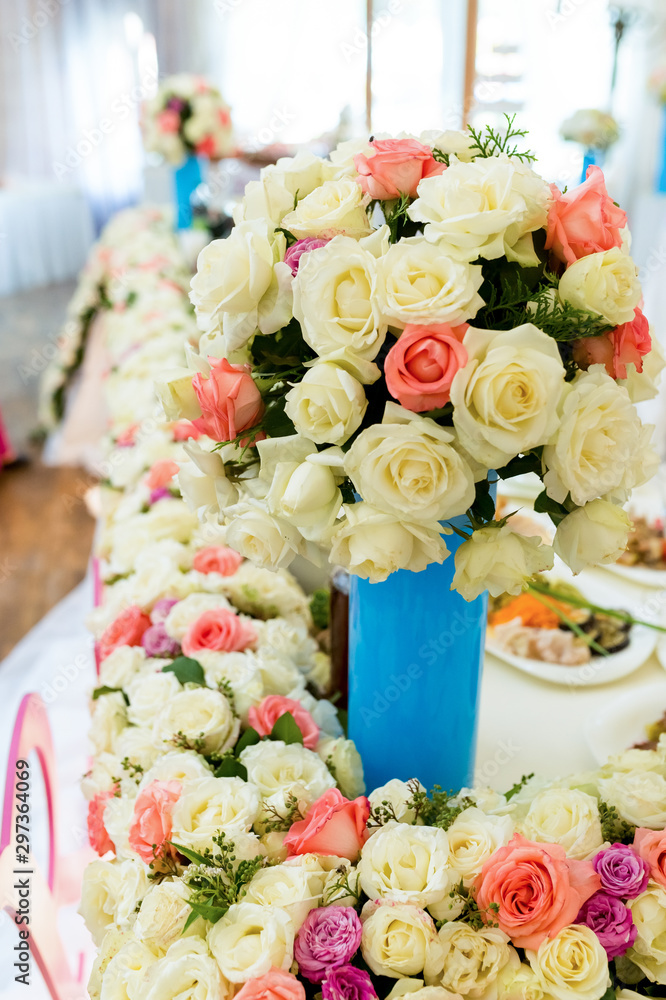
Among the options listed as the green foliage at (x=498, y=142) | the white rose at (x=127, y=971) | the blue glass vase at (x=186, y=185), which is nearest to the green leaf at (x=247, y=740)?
the white rose at (x=127, y=971)

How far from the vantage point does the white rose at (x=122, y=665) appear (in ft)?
3.02

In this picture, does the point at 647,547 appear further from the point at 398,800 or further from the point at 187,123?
the point at 187,123

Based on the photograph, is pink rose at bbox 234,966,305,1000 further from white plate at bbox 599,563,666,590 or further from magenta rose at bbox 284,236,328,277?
white plate at bbox 599,563,666,590

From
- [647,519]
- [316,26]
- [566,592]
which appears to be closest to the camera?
[566,592]

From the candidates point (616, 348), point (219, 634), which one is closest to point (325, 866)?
point (219, 634)

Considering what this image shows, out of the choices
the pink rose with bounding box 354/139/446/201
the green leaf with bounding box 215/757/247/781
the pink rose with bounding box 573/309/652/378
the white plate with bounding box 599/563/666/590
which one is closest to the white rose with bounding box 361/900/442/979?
the green leaf with bounding box 215/757/247/781

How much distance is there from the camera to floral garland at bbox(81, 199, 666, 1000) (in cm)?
55

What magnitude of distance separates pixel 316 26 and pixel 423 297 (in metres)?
7.30

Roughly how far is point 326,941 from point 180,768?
21 centimetres

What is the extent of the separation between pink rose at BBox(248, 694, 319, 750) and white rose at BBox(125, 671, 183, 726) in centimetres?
9

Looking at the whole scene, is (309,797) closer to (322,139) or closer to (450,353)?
(450,353)

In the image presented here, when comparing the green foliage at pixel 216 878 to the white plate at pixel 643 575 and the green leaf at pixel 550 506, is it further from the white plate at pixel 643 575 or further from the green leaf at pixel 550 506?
the white plate at pixel 643 575

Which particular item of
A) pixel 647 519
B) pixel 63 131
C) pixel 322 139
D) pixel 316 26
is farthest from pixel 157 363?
pixel 63 131

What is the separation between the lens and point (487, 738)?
0.98 meters
